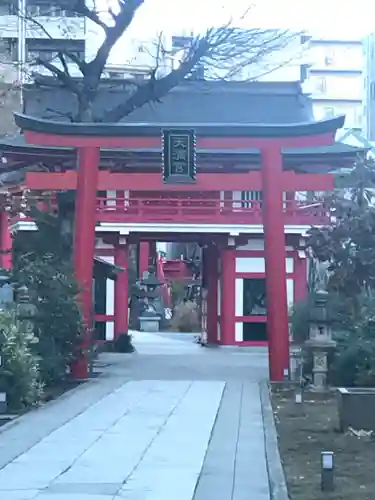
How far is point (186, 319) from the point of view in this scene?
46844 mm

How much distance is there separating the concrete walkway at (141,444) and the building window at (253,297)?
11.3 m

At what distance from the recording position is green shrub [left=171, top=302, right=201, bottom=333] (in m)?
46.3

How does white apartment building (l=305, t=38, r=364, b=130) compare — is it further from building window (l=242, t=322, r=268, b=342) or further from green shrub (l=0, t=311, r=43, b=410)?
green shrub (l=0, t=311, r=43, b=410)

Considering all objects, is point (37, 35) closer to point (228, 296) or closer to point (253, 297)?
point (228, 296)

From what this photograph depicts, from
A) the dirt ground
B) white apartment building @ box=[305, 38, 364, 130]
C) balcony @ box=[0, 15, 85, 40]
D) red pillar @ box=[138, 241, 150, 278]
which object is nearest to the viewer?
the dirt ground

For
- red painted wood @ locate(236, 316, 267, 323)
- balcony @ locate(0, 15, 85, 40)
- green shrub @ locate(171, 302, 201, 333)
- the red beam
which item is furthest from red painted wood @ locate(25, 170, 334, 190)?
green shrub @ locate(171, 302, 201, 333)

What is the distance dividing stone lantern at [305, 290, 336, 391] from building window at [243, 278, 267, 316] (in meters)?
13.0

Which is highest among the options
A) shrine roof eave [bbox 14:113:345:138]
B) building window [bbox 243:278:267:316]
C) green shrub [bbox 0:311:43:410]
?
shrine roof eave [bbox 14:113:345:138]

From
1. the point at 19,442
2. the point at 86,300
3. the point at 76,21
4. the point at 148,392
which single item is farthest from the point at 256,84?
the point at 19,442

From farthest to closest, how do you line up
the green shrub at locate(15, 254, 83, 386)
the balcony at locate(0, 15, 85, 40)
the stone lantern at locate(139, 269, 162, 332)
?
the stone lantern at locate(139, 269, 162, 332) → the balcony at locate(0, 15, 85, 40) → the green shrub at locate(15, 254, 83, 386)

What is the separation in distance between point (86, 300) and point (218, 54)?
8819mm

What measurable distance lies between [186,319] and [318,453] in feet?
121

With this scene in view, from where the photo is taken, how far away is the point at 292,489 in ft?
26.9

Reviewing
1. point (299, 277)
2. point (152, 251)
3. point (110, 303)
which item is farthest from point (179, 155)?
point (152, 251)
